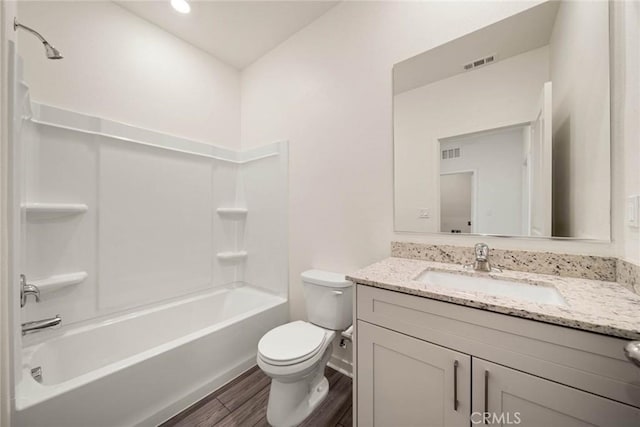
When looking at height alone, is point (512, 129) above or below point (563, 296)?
above

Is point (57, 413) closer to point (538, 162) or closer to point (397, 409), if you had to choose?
point (397, 409)

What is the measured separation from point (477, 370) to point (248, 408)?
1344 millimetres

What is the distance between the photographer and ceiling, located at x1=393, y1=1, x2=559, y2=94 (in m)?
1.10

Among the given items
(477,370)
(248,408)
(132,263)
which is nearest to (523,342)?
(477,370)

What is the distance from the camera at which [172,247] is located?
A: 1998 mm

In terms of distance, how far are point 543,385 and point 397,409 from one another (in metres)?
0.52

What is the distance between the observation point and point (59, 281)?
1.45 meters

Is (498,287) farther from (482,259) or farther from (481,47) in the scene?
(481,47)

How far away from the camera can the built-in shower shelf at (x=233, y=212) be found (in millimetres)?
2333

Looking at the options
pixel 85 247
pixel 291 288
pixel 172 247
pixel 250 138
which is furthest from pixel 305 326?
pixel 250 138

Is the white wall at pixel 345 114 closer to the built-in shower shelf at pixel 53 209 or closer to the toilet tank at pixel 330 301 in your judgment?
the toilet tank at pixel 330 301

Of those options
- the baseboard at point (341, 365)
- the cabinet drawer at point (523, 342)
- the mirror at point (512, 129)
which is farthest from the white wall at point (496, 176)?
the baseboard at point (341, 365)

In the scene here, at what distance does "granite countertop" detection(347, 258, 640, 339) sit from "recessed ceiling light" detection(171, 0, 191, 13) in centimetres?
228

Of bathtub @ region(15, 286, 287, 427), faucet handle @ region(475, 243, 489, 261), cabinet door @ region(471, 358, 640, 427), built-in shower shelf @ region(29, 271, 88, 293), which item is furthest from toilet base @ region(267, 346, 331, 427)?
built-in shower shelf @ region(29, 271, 88, 293)
